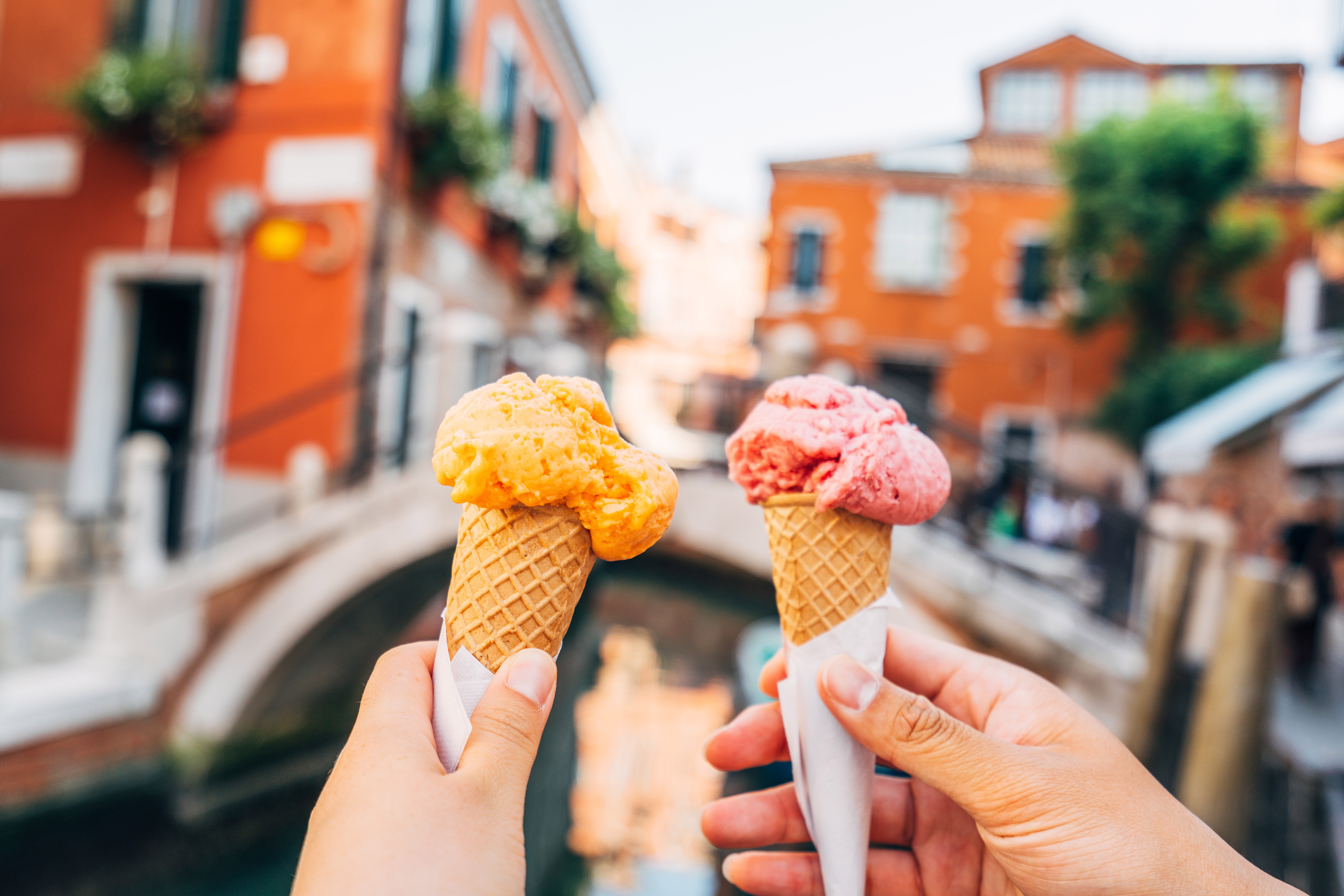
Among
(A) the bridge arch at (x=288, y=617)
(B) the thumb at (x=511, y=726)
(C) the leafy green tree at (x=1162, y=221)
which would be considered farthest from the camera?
(C) the leafy green tree at (x=1162, y=221)

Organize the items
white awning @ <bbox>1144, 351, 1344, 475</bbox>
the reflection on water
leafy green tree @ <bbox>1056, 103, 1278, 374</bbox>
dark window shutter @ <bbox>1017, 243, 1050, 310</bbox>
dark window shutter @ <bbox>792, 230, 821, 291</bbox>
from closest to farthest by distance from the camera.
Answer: the reflection on water, white awning @ <bbox>1144, 351, 1344, 475</bbox>, leafy green tree @ <bbox>1056, 103, 1278, 374</bbox>, dark window shutter @ <bbox>1017, 243, 1050, 310</bbox>, dark window shutter @ <bbox>792, 230, 821, 291</bbox>

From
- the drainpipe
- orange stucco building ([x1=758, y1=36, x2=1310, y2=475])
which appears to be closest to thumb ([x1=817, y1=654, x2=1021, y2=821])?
the drainpipe

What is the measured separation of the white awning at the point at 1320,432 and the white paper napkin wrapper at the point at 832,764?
32.7 feet

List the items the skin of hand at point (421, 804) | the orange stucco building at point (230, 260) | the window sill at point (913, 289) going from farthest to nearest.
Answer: the window sill at point (913, 289)
the orange stucco building at point (230, 260)
the skin of hand at point (421, 804)

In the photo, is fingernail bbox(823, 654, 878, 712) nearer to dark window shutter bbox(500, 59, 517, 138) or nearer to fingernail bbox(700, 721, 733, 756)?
fingernail bbox(700, 721, 733, 756)

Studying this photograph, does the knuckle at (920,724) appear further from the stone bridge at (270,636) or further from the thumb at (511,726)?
the stone bridge at (270,636)

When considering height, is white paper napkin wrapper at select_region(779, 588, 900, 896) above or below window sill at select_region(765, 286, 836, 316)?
below

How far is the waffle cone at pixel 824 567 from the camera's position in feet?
5.47

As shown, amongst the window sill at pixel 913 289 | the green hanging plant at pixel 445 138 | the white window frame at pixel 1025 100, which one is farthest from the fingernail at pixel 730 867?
the white window frame at pixel 1025 100

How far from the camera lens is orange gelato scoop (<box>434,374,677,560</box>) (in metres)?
1.40

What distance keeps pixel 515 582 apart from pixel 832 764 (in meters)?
0.72

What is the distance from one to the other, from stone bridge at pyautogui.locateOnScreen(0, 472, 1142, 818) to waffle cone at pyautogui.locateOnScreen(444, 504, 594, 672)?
4.42m

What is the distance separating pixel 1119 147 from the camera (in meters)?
16.0

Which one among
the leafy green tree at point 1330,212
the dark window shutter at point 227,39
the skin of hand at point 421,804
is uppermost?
the leafy green tree at point 1330,212
